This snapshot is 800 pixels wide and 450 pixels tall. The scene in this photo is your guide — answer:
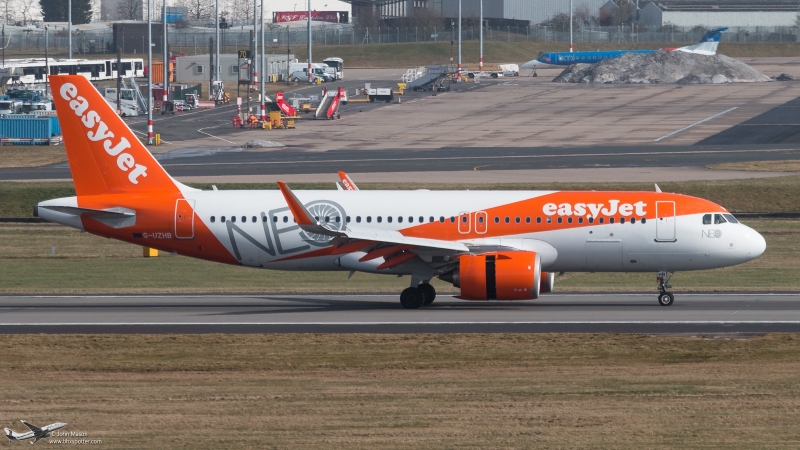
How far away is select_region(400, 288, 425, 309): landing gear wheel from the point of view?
111ft

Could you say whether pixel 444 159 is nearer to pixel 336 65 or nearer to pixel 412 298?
pixel 412 298

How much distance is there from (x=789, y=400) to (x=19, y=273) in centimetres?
3135

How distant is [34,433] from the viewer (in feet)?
56.4

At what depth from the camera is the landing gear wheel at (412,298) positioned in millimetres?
33875

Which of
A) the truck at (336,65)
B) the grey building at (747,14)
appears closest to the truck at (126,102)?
the truck at (336,65)

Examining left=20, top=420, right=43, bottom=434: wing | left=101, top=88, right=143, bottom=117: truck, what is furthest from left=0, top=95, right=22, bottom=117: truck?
left=20, top=420, right=43, bottom=434: wing

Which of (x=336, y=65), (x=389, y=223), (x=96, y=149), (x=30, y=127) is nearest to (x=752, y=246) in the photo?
(x=389, y=223)

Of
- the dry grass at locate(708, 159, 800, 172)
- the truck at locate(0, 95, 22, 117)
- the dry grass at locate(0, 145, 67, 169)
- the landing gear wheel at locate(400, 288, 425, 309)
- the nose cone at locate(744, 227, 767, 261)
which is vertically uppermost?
Answer: the truck at locate(0, 95, 22, 117)

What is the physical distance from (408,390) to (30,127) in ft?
241

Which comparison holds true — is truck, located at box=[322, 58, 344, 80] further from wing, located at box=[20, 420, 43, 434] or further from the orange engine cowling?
wing, located at box=[20, 420, 43, 434]

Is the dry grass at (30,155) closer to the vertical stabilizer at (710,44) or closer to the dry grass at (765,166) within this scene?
the dry grass at (765,166)

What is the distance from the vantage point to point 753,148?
7681 centimetres

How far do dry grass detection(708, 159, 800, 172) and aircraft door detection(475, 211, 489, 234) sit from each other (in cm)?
3628

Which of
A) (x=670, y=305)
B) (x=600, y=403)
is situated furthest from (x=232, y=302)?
(x=600, y=403)
